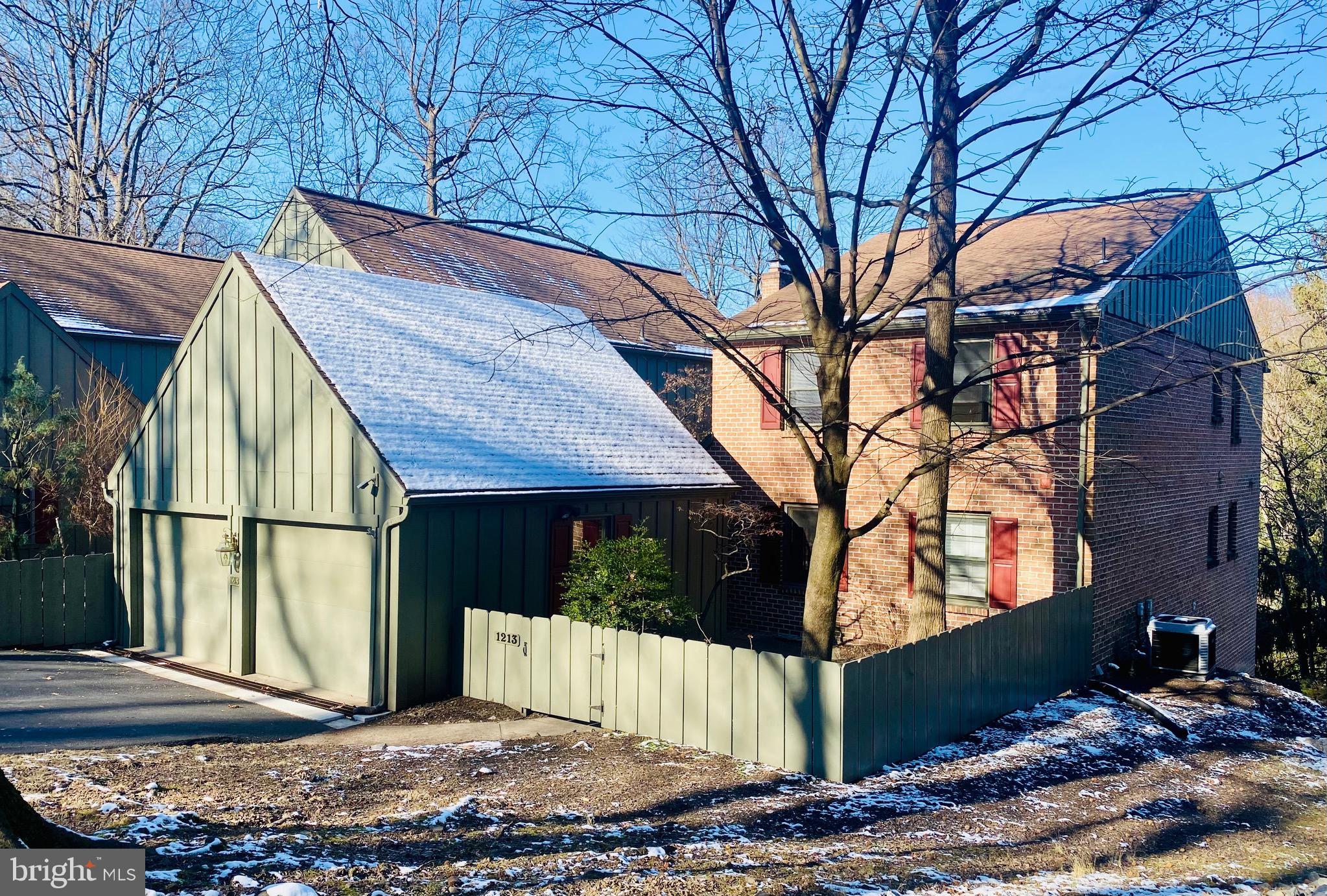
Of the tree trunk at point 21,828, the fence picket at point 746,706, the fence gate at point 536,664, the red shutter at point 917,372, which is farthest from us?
the red shutter at point 917,372

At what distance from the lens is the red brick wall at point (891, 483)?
14.8m

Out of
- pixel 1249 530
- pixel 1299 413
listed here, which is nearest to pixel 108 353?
pixel 1249 530

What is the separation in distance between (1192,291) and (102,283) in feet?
79.8

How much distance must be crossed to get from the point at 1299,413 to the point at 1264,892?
2470 centimetres

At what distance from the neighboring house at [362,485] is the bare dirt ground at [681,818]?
264 centimetres

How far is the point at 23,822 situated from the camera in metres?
4.96

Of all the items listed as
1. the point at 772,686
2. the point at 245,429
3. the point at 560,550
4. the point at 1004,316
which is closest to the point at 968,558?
the point at 1004,316

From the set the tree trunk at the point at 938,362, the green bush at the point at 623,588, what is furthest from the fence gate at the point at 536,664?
the tree trunk at the point at 938,362

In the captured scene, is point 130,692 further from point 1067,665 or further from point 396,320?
point 1067,665

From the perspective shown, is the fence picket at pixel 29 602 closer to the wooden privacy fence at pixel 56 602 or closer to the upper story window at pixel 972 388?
the wooden privacy fence at pixel 56 602

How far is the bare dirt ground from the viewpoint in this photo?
634cm

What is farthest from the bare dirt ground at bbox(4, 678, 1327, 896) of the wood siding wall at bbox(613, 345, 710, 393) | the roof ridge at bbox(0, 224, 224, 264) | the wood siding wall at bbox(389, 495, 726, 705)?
the roof ridge at bbox(0, 224, 224, 264)

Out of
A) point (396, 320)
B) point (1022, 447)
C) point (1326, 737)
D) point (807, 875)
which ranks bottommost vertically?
point (1326, 737)

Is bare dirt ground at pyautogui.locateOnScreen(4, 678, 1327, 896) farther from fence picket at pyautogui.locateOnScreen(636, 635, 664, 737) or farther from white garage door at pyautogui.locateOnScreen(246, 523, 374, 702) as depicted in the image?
white garage door at pyautogui.locateOnScreen(246, 523, 374, 702)
